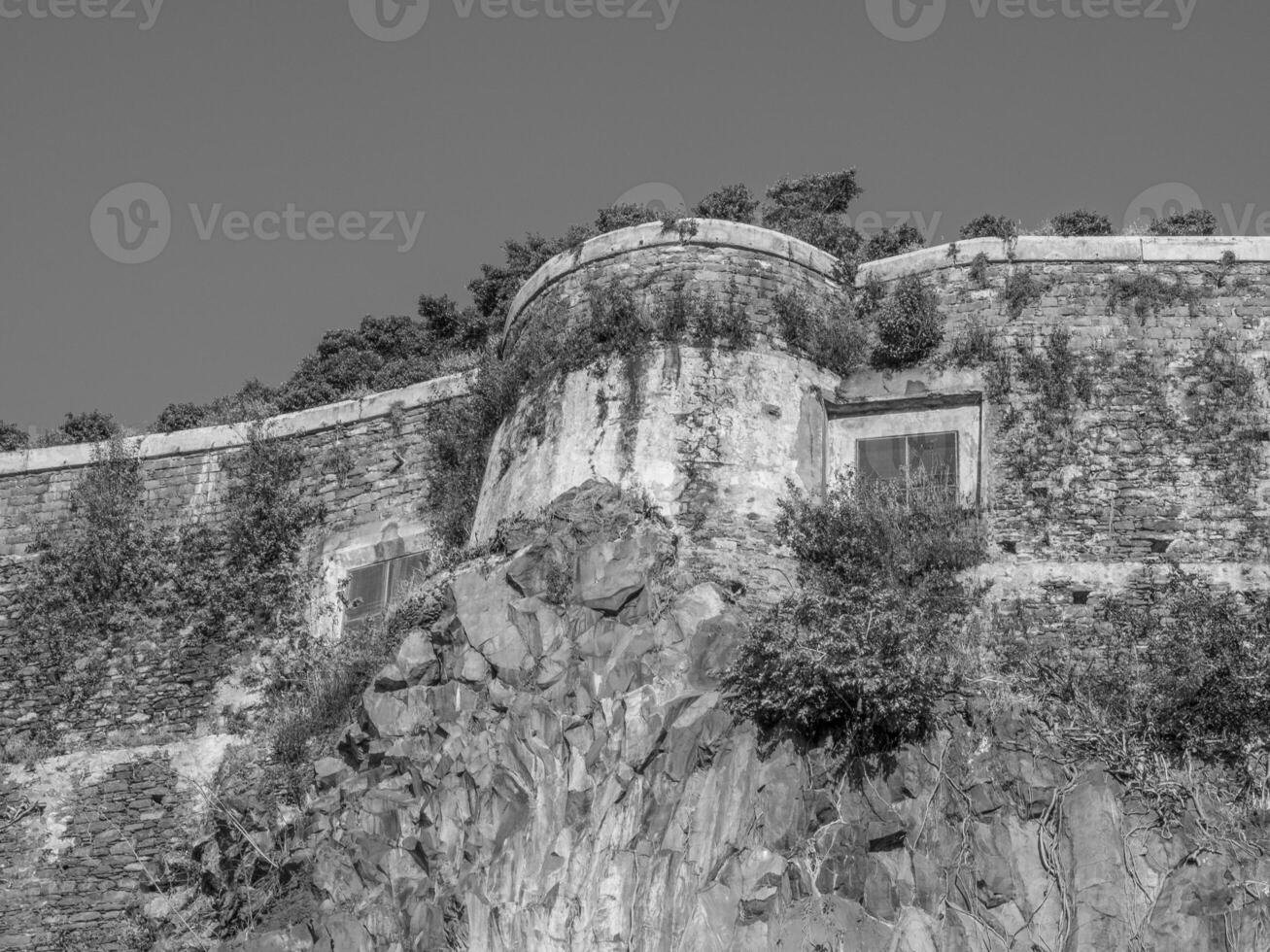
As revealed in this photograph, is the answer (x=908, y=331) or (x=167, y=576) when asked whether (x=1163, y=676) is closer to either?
(x=908, y=331)

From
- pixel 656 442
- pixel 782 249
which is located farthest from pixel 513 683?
pixel 782 249

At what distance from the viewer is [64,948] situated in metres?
16.3

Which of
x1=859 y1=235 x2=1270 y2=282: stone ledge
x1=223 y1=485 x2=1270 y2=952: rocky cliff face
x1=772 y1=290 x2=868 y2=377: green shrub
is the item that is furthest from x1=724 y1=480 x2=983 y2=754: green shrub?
x1=859 y1=235 x2=1270 y2=282: stone ledge

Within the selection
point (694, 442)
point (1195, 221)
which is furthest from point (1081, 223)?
point (694, 442)

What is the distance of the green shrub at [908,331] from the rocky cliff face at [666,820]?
9.78 ft

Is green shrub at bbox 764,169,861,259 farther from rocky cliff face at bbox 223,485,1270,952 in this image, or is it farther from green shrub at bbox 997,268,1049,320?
rocky cliff face at bbox 223,485,1270,952

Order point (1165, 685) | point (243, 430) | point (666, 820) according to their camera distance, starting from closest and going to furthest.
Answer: point (666, 820), point (1165, 685), point (243, 430)

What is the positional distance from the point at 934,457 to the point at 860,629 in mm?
3380

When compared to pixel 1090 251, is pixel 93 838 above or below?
below

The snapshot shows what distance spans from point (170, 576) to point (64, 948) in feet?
12.5

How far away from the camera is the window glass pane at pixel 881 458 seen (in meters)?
16.3

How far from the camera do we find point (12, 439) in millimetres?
23328

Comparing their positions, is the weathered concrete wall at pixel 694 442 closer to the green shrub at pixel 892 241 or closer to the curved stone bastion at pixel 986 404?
the curved stone bastion at pixel 986 404

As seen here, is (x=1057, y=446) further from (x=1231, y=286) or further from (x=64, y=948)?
(x=64, y=948)
